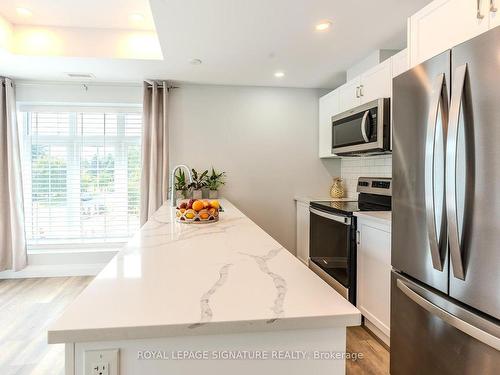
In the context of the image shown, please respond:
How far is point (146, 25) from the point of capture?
2.89 metres

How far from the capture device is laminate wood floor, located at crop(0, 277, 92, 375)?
77.7 inches

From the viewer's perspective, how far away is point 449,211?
1.19 meters

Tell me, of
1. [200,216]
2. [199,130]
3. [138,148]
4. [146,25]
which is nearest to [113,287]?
[200,216]

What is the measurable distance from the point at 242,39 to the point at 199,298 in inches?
87.4

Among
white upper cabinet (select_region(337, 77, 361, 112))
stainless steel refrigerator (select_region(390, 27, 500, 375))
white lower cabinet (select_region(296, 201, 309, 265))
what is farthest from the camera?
white lower cabinet (select_region(296, 201, 309, 265))

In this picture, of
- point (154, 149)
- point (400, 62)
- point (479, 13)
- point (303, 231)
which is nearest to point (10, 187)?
point (154, 149)

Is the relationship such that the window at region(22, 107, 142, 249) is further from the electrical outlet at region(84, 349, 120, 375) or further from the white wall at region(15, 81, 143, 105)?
the electrical outlet at region(84, 349, 120, 375)

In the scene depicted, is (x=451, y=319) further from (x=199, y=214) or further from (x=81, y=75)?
(x=81, y=75)

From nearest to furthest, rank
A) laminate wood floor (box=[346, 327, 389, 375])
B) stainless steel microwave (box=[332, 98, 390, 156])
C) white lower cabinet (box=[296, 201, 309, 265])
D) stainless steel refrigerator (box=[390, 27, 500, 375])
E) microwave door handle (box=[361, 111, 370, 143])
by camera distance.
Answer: stainless steel refrigerator (box=[390, 27, 500, 375]), laminate wood floor (box=[346, 327, 389, 375]), stainless steel microwave (box=[332, 98, 390, 156]), microwave door handle (box=[361, 111, 370, 143]), white lower cabinet (box=[296, 201, 309, 265])

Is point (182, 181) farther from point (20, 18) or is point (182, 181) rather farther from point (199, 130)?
point (20, 18)

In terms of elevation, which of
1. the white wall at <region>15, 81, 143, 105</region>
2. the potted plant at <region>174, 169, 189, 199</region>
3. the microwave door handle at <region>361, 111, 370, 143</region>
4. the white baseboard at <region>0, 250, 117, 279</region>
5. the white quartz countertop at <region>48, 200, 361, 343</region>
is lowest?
the white baseboard at <region>0, 250, 117, 279</region>

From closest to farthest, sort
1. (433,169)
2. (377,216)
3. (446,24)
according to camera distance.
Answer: (433,169) → (446,24) → (377,216)

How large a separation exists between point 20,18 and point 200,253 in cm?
297

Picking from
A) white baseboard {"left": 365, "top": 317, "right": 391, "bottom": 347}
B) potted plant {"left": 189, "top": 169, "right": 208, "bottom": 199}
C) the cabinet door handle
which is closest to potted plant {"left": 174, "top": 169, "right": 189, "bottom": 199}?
potted plant {"left": 189, "top": 169, "right": 208, "bottom": 199}
